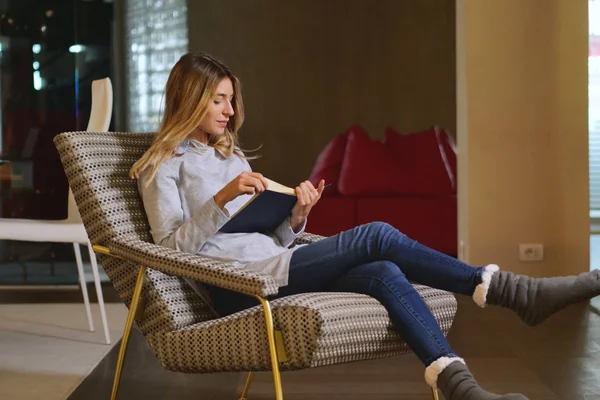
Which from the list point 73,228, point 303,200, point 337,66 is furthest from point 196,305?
point 337,66

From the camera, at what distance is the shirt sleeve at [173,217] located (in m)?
2.35

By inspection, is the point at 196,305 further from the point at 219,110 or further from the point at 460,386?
the point at 460,386

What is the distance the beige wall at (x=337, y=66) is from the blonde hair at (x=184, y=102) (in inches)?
194

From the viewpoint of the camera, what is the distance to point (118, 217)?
2537mm

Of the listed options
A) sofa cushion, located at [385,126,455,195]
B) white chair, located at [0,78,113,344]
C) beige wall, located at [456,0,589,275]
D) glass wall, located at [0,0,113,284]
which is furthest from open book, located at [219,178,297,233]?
glass wall, located at [0,0,113,284]

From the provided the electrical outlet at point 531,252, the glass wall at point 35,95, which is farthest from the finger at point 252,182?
the glass wall at point 35,95

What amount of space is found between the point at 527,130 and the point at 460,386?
2909 millimetres

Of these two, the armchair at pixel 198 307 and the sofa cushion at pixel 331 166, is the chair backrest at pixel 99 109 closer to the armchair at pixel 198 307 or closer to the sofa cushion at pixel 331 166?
the armchair at pixel 198 307

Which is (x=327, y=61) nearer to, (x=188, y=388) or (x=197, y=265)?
(x=188, y=388)

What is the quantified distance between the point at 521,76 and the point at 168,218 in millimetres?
2867

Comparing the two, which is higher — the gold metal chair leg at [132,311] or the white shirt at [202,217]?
the white shirt at [202,217]

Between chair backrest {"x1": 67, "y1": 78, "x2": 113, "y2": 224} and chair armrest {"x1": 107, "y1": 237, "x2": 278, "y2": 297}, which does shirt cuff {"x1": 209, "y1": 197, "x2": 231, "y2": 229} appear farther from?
chair backrest {"x1": 67, "y1": 78, "x2": 113, "y2": 224}

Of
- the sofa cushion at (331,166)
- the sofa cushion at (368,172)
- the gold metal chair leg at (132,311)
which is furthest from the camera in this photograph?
the sofa cushion at (331,166)

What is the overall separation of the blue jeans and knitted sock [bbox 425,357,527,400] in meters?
0.20
